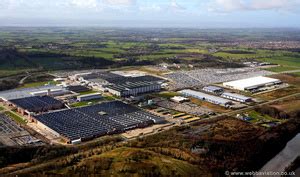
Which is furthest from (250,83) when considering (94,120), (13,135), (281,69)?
(13,135)

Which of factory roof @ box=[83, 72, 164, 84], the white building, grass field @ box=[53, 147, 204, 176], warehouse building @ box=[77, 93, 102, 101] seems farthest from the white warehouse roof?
grass field @ box=[53, 147, 204, 176]

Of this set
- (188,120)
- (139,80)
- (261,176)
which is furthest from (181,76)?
(261,176)

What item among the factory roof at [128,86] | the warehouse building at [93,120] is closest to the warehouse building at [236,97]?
the factory roof at [128,86]

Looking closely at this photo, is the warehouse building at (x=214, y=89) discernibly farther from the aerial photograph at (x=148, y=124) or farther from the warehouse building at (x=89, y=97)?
the warehouse building at (x=89, y=97)

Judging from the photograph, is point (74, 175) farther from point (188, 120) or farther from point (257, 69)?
point (257, 69)

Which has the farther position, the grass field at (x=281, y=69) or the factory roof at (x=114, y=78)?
the grass field at (x=281, y=69)

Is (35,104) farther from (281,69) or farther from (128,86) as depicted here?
(281,69)
